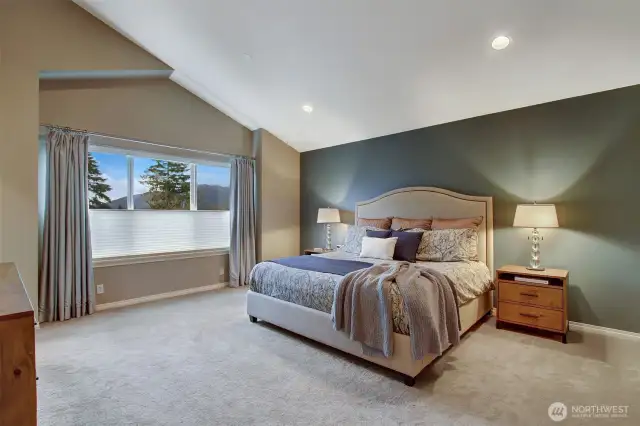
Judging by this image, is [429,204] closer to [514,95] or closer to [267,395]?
[514,95]

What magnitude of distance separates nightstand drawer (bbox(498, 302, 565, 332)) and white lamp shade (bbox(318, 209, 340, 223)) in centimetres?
265

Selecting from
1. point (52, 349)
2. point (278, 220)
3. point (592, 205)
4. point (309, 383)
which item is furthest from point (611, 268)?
point (52, 349)

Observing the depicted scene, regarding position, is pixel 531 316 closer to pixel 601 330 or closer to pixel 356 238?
pixel 601 330

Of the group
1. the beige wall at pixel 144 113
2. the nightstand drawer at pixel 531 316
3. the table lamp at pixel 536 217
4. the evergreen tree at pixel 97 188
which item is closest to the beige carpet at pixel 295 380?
the nightstand drawer at pixel 531 316

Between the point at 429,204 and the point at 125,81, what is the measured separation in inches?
169

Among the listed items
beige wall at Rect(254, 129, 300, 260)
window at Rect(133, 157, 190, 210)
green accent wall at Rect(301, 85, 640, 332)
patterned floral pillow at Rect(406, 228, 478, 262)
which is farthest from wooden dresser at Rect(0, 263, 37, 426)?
beige wall at Rect(254, 129, 300, 260)

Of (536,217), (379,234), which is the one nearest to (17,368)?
(379,234)

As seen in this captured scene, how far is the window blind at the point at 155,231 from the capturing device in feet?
13.8

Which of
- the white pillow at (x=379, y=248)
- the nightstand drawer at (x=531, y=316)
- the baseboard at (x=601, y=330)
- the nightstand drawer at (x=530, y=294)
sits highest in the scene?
the white pillow at (x=379, y=248)

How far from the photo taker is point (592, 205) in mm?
3283

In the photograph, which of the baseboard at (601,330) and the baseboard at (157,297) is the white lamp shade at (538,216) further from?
the baseboard at (157,297)

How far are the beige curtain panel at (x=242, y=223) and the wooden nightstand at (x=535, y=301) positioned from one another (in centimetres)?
368

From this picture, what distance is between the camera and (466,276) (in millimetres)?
3199

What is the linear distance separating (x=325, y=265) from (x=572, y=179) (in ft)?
8.81
